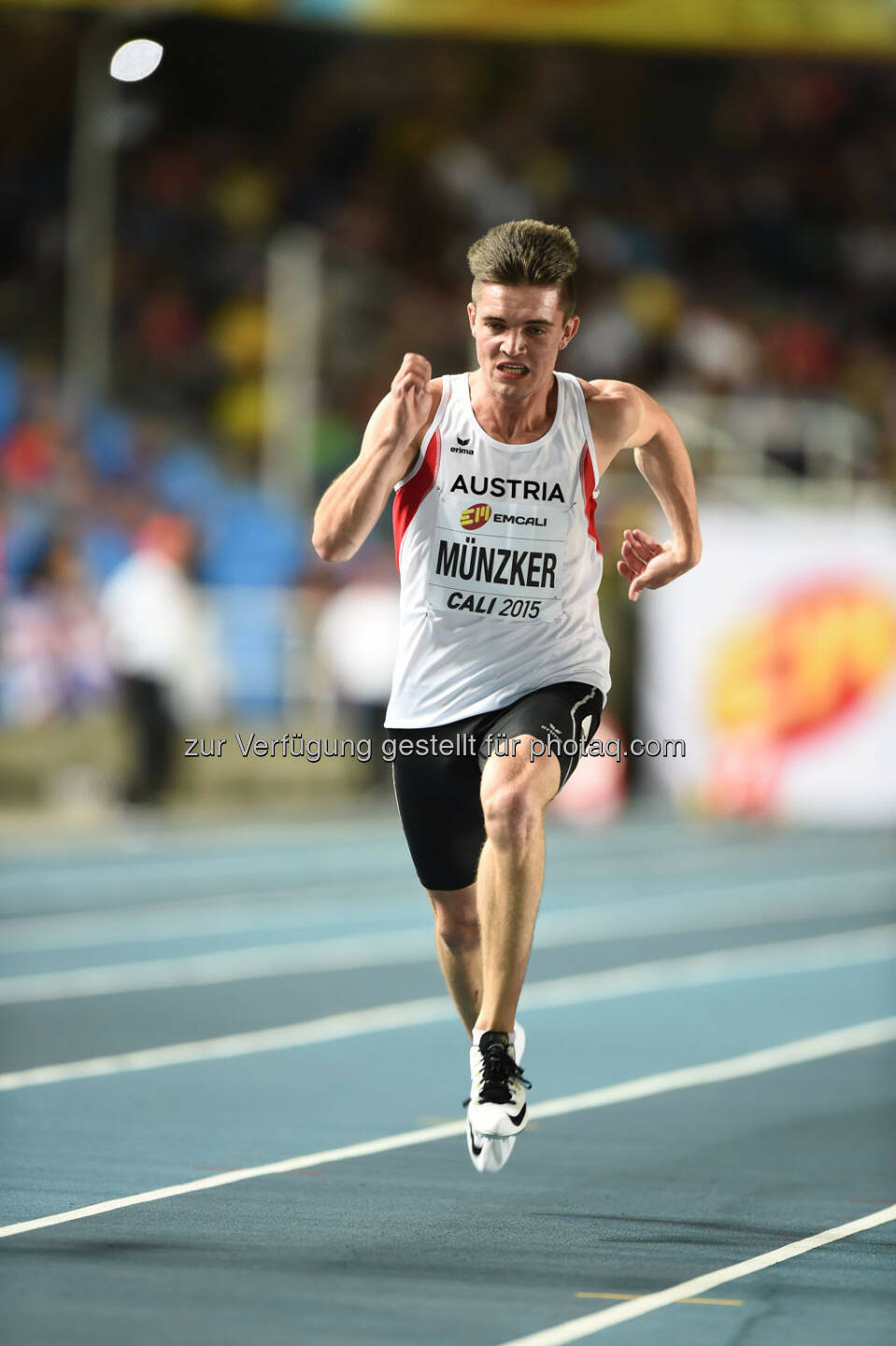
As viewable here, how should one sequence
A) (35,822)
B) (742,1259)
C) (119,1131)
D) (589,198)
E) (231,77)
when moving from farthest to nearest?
1. (589,198)
2. (231,77)
3. (35,822)
4. (119,1131)
5. (742,1259)

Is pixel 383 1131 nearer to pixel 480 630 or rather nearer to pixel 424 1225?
pixel 424 1225

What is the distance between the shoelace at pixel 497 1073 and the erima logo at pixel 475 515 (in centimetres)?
123

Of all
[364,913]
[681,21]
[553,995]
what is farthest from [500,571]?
[681,21]

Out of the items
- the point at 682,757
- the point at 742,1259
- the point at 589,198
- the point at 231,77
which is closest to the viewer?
the point at 742,1259

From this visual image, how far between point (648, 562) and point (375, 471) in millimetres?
926

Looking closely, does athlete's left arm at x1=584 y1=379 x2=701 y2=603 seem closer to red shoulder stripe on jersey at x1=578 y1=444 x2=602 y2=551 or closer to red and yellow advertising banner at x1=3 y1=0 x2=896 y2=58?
red shoulder stripe on jersey at x1=578 y1=444 x2=602 y2=551

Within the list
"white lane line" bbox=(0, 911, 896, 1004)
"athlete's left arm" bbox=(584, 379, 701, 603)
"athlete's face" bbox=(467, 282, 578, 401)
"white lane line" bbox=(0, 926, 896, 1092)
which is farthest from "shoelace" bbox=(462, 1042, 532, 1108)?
"white lane line" bbox=(0, 911, 896, 1004)

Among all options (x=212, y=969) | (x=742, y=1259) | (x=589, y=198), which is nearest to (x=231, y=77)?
(x=589, y=198)

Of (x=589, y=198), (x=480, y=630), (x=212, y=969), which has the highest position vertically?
(x=589, y=198)

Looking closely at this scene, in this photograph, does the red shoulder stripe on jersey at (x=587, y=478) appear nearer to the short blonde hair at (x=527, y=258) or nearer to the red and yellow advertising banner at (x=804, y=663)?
the short blonde hair at (x=527, y=258)

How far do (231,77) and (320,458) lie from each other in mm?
4457

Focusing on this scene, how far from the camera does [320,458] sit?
21422 mm

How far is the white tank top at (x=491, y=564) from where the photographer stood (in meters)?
5.61

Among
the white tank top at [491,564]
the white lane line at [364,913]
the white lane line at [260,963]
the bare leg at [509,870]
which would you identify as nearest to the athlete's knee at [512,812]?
the bare leg at [509,870]
